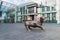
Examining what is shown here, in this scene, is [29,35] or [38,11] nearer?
[29,35]

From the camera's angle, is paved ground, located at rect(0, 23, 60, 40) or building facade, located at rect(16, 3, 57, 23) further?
building facade, located at rect(16, 3, 57, 23)

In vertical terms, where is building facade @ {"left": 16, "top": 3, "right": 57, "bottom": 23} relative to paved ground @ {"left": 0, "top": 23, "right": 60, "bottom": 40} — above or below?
above

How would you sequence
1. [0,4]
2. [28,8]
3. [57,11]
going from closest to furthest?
[57,11] → [0,4] → [28,8]

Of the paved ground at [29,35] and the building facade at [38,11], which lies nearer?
the paved ground at [29,35]

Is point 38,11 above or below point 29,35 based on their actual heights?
above

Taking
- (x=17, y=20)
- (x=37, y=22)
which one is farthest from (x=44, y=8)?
(x=37, y=22)

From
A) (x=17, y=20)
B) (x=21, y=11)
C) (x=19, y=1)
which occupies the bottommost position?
(x=17, y=20)

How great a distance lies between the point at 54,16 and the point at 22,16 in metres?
4.05

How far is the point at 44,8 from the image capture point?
47.1 feet

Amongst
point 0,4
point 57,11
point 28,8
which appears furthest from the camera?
point 28,8

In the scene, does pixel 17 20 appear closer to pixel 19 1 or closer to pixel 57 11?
pixel 19 1

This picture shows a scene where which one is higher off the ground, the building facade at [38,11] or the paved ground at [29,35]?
the building facade at [38,11]

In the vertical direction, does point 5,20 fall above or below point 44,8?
below

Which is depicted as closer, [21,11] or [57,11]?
[57,11]
